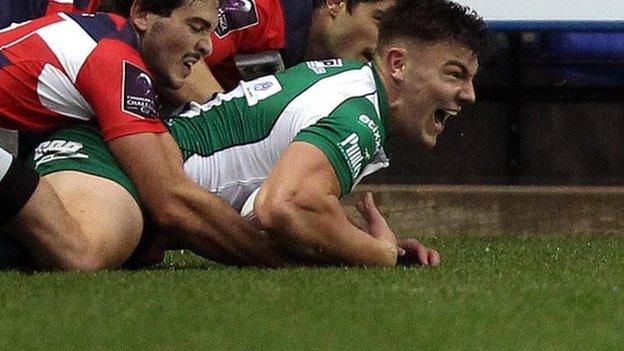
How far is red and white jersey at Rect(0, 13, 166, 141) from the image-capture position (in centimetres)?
619

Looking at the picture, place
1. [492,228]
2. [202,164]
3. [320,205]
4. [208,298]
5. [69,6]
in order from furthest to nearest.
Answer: [492,228] → [69,6] → [202,164] → [320,205] → [208,298]

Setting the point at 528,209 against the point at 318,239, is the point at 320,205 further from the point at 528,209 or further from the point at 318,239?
the point at 528,209

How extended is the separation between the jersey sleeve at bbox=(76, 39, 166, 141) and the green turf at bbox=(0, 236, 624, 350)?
1.42 ft

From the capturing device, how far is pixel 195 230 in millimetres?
6305

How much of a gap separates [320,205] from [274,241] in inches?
11.0

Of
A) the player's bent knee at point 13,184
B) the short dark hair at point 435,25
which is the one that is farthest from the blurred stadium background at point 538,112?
the player's bent knee at point 13,184

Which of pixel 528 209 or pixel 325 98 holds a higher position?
pixel 325 98

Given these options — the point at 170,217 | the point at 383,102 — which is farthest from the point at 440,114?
the point at 170,217

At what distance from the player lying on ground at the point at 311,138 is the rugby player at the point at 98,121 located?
2.3 inches

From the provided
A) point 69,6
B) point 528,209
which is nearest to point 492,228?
point 528,209

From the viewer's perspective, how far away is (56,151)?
6.37m

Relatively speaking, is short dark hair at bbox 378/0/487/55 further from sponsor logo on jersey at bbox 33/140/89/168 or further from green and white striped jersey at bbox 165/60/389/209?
sponsor logo on jersey at bbox 33/140/89/168

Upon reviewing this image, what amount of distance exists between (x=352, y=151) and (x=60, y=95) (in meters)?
0.91

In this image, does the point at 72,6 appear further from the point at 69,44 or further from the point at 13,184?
the point at 13,184
